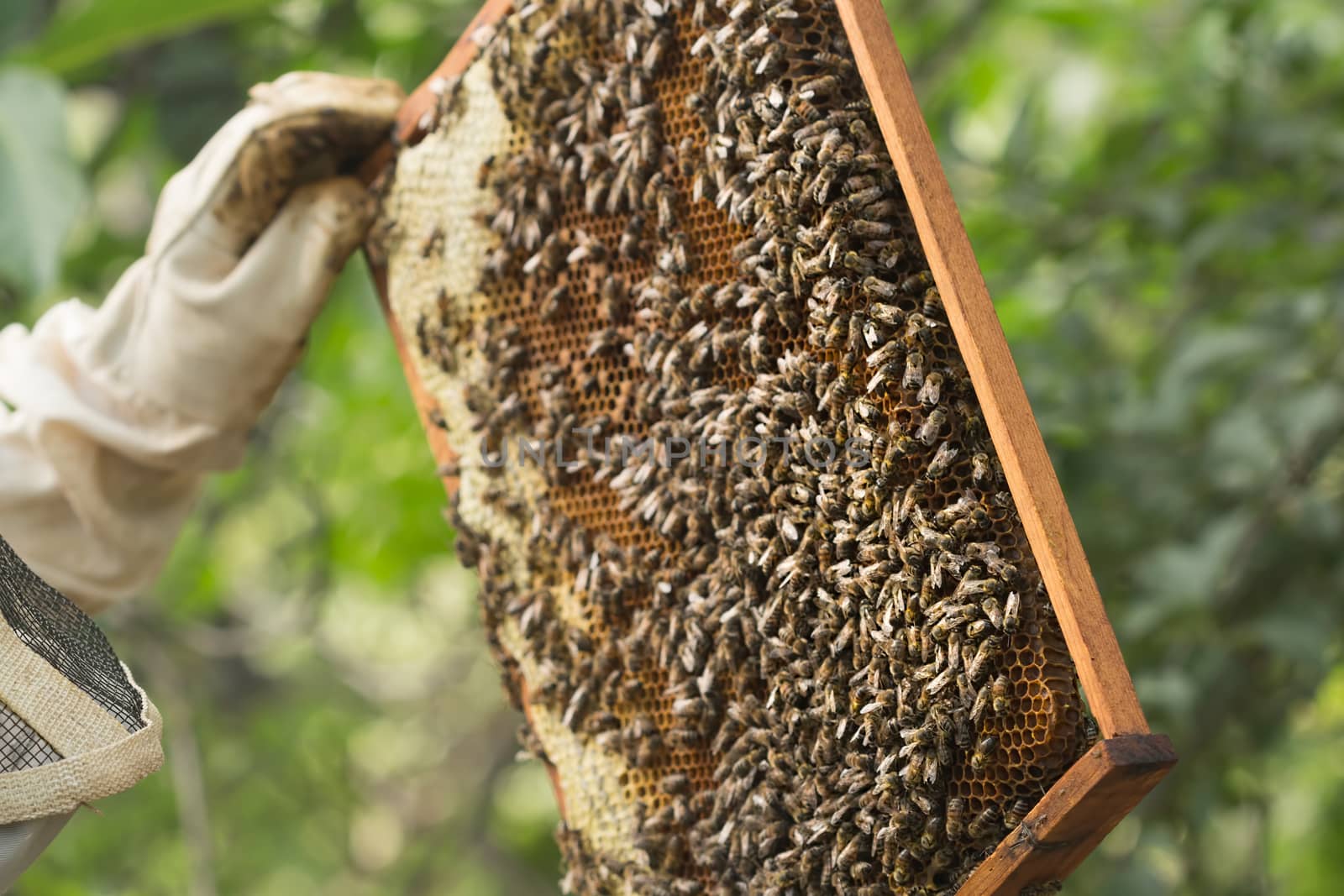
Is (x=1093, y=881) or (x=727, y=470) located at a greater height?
(x=727, y=470)

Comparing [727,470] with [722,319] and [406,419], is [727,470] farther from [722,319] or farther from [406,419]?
[406,419]

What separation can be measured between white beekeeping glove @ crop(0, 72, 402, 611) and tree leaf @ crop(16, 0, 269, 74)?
89 cm

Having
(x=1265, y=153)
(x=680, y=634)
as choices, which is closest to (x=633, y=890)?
(x=680, y=634)

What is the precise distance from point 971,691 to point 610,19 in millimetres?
1282

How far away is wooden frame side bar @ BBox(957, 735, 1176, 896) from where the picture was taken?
1.34 metres

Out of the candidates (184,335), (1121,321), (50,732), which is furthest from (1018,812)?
(1121,321)

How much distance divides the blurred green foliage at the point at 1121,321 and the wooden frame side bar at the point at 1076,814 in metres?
1.66

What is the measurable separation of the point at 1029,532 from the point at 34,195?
2237 millimetres

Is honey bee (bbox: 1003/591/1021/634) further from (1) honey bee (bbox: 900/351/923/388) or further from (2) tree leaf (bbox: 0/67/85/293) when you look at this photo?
(2) tree leaf (bbox: 0/67/85/293)

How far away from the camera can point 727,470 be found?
181cm

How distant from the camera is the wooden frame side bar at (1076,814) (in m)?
1.34

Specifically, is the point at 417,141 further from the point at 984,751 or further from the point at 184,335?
the point at 984,751

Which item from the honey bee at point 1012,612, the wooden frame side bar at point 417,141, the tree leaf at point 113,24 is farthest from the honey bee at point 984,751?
the tree leaf at point 113,24

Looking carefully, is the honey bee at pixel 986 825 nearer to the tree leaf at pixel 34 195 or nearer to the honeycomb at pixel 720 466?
the honeycomb at pixel 720 466
